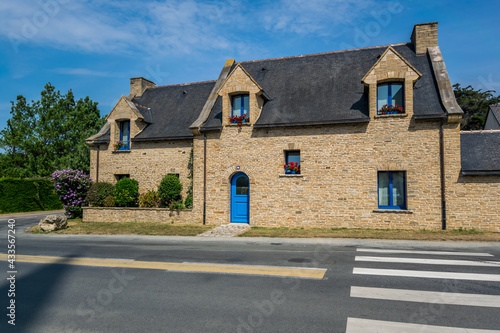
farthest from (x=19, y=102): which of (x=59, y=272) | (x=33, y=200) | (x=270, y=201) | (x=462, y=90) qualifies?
(x=462, y=90)

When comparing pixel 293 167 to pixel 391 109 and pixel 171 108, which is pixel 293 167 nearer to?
pixel 391 109

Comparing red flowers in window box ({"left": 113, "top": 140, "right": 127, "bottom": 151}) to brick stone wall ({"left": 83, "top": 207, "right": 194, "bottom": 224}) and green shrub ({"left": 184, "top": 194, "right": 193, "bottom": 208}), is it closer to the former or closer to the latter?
brick stone wall ({"left": 83, "top": 207, "right": 194, "bottom": 224})

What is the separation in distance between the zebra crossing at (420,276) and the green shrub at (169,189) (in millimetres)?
10835

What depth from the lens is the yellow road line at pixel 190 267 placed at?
699cm

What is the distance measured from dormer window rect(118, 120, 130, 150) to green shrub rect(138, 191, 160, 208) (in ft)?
11.7

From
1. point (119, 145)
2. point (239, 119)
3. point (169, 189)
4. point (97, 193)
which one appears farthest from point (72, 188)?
point (239, 119)

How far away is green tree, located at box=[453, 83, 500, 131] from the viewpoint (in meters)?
33.6

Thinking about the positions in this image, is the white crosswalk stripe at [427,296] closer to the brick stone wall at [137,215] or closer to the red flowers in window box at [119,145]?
the brick stone wall at [137,215]

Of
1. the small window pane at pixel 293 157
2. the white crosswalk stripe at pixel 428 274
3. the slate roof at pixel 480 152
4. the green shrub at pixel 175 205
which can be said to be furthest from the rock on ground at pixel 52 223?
the slate roof at pixel 480 152

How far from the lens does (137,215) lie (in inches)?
686

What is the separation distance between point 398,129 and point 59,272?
1307cm

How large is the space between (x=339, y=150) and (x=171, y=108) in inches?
446

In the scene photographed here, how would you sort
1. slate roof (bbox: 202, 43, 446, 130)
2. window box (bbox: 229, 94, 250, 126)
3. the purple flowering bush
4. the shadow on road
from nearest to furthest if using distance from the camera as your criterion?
1. the shadow on road
2. slate roof (bbox: 202, 43, 446, 130)
3. window box (bbox: 229, 94, 250, 126)
4. the purple flowering bush

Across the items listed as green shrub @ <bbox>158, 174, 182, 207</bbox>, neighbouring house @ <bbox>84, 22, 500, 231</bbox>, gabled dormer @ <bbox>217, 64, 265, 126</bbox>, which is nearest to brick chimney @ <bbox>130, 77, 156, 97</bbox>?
neighbouring house @ <bbox>84, 22, 500, 231</bbox>
